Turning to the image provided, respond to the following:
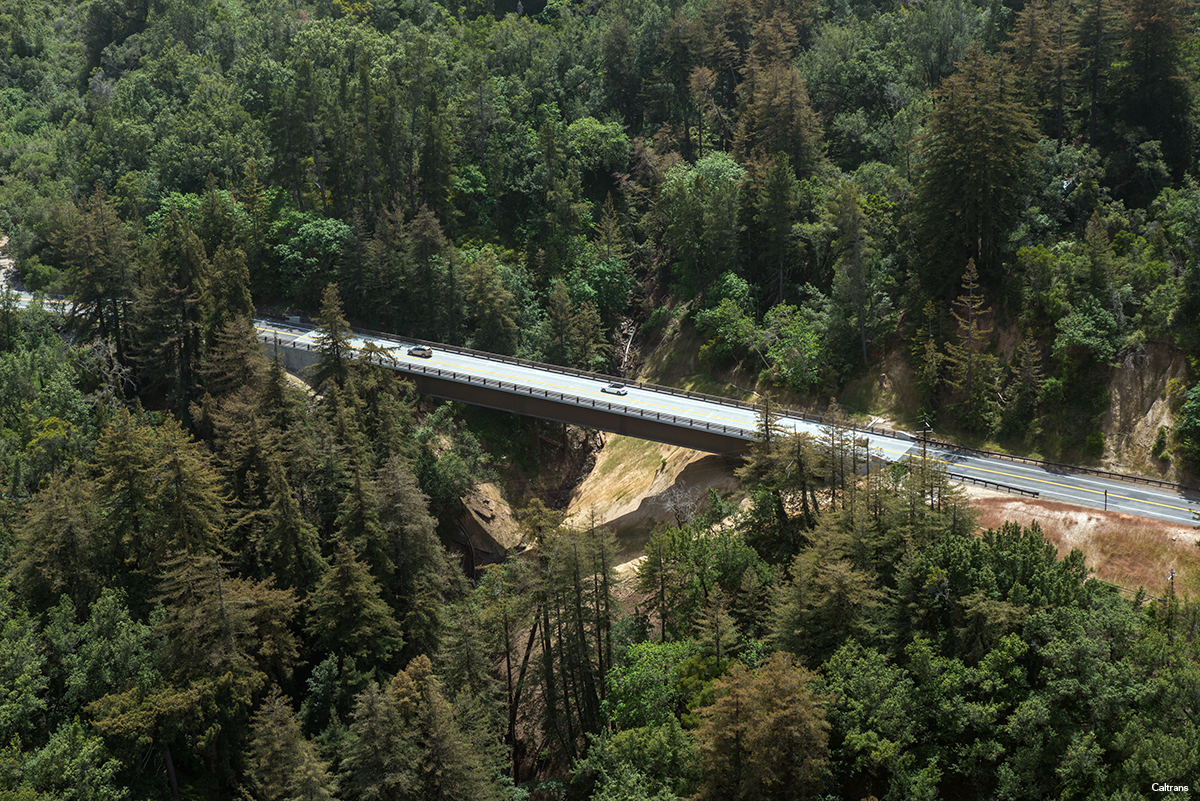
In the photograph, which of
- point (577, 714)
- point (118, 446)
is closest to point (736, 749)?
point (577, 714)

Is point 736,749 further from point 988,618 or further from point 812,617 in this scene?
point 988,618

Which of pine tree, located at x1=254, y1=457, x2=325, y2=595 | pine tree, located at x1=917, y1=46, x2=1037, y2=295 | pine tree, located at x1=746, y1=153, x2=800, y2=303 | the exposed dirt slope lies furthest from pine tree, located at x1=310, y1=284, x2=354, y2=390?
pine tree, located at x1=917, y1=46, x2=1037, y2=295

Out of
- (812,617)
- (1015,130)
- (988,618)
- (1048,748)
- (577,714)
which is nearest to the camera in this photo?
(1048,748)

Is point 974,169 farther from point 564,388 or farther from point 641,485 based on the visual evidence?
point 564,388

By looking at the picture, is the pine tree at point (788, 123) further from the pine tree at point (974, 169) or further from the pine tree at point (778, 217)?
the pine tree at point (974, 169)

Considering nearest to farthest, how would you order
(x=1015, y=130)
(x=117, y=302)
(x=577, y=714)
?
(x=577, y=714)
(x=1015, y=130)
(x=117, y=302)

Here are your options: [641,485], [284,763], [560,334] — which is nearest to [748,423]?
[641,485]

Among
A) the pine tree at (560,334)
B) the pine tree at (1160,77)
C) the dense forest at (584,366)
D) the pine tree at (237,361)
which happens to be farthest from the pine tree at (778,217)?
the pine tree at (237,361)
